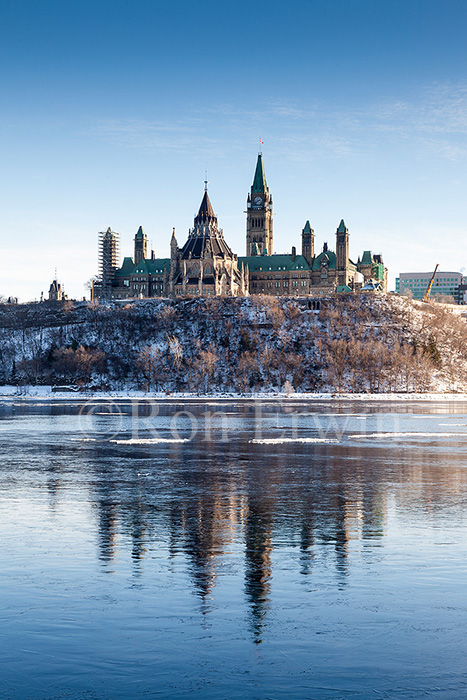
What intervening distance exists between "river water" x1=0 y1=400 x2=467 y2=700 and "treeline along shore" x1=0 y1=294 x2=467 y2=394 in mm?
114864

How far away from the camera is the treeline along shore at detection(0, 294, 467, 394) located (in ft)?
509

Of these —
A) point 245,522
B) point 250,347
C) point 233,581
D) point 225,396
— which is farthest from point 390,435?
point 250,347

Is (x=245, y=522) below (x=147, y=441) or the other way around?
below

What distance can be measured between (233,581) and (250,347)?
15698cm

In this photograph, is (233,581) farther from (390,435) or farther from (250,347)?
(250,347)

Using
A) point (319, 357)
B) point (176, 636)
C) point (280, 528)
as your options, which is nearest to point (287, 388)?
point (319, 357)

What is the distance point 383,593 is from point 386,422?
173ft

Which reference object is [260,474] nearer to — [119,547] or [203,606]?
[119,547]

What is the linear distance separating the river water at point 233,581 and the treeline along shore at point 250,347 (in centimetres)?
11486

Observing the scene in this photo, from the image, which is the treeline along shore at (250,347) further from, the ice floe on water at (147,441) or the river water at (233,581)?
the river water at (233,581)

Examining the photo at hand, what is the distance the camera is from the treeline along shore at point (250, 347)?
155250 mm

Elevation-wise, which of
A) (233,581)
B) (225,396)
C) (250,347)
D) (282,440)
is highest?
(250,347)

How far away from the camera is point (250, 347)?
17388 cm

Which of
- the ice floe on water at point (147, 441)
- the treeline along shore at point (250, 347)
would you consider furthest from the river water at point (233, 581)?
the treeline along shore at point (250, 347)
